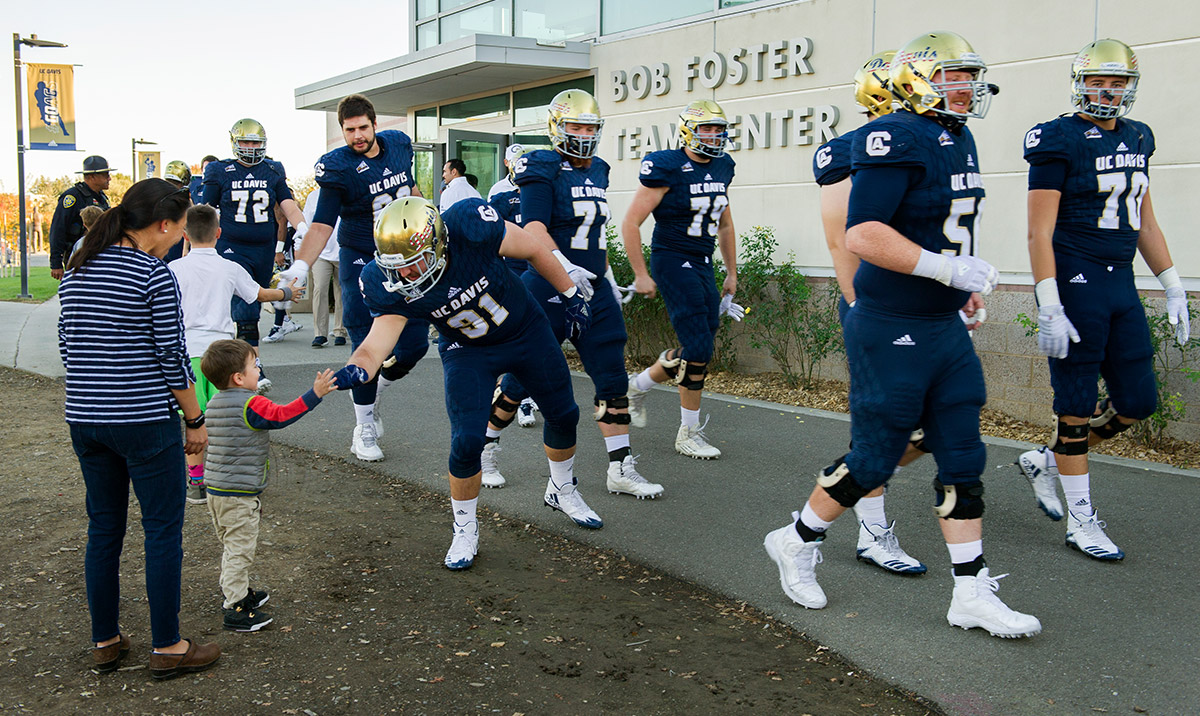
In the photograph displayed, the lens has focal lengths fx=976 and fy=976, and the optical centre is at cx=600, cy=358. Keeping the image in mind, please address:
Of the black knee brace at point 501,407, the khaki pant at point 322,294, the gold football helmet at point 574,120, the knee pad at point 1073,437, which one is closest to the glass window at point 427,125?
the khaki pant at point 322,294

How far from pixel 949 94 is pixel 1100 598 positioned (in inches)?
85.9

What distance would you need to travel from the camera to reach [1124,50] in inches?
174

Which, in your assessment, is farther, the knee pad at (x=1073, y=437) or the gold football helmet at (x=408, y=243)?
the knee pad at (x=1073, y=437)

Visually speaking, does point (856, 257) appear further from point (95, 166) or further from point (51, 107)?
point (51, 107)

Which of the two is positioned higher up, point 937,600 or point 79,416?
point 79,416

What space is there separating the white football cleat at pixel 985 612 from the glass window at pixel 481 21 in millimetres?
11043

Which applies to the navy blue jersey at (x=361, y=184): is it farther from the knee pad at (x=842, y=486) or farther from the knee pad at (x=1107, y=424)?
the knee pad at (x=1107, y=424)

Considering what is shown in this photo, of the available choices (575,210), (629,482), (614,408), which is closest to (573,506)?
(629,482)

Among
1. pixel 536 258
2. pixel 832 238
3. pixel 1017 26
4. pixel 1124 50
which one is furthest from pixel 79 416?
pixel 1017 26

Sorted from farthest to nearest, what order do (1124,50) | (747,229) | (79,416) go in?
(747,229) → (1124,50) → (79,416)

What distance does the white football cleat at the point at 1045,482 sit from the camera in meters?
5.00

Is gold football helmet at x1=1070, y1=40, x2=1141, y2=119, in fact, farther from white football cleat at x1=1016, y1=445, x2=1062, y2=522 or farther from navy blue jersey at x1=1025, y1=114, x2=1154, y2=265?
white football cleat at x1=1016, y1=445, x2=1062, y2=522

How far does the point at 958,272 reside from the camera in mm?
3410

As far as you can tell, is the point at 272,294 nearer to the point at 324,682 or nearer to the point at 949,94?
the point at 324,682
